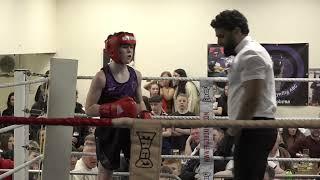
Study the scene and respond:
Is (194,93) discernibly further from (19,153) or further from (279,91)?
(19,153)

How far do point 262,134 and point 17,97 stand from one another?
1390 millimetres

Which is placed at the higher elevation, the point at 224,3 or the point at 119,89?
the point at 224,3

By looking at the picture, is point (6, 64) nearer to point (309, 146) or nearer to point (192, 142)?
point (192, 142)

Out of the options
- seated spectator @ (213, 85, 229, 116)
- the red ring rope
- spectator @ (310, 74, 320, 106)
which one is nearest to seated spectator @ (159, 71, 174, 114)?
seated spectator @ (213, 85, 229, 116)

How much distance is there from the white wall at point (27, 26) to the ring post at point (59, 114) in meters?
2.35

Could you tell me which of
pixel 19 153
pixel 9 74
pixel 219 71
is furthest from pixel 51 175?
pixel 219 71

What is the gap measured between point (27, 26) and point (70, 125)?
13.8 ft

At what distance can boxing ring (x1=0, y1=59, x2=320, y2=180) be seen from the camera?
1360 millimetres

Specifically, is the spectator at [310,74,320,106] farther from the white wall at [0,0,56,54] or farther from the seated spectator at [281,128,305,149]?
the white wall at [0,0,56,54]

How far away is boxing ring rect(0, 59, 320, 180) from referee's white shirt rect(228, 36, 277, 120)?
339 millimetres

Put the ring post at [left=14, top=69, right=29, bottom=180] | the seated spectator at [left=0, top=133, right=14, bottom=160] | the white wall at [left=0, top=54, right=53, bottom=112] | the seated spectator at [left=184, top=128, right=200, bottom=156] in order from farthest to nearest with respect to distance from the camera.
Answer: the white wall at [left=0, top=54, right=53, bottom=112] → the seated spectator at [left=0, top=133, right=14, bottom=160] → the seated spectator at [left=184, top=128, right=200, bottom=156] → the ring post at [left=14, top=69, right=29, bottom=180]

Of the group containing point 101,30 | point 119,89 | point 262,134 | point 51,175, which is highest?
point 101,30

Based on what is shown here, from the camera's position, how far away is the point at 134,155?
1355 mm

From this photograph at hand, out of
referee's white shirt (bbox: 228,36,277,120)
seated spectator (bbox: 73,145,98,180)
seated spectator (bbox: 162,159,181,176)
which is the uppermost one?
referee's white shirt (bbox: 228,36,277,120)
